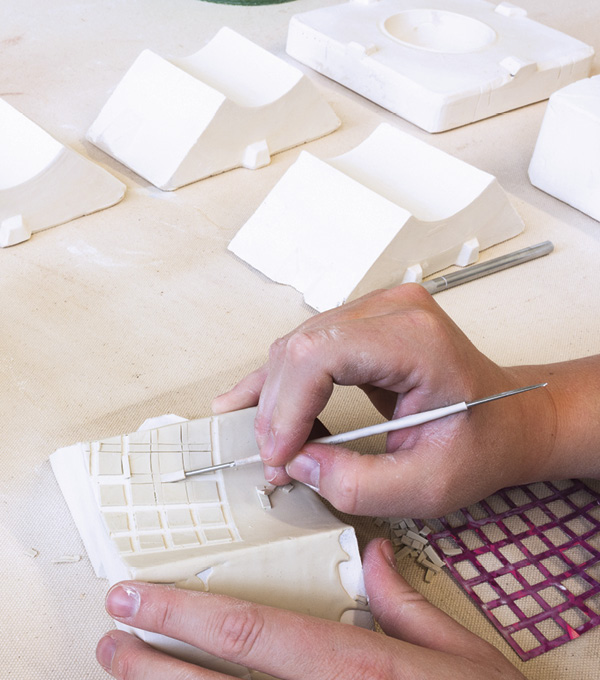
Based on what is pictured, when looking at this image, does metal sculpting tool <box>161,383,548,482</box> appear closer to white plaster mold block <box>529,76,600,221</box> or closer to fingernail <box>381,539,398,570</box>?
fingernail <box>381,539,398,570</box>

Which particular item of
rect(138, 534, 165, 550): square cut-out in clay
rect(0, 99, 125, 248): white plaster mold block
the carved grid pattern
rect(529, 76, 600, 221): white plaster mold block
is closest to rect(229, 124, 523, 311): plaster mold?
rect(529, 76, 600, 221): white plaster mold block

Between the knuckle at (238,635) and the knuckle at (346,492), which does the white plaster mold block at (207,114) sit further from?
the knuckle at (238,635)

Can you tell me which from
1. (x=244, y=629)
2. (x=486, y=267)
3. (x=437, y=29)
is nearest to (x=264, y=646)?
(x=244, y=629)

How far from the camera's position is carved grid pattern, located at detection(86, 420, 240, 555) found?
0.69m

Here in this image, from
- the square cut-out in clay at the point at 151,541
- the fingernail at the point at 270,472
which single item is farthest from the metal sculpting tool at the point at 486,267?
the square cut-out in clay at the point at 151,541

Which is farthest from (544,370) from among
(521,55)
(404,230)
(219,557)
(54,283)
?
(521,55)

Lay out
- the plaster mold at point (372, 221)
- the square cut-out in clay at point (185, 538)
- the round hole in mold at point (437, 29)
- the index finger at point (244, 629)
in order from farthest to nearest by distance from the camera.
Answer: the round hole in mold at point (437, 29), the plaster mold at point (372, 221), the square cut-out in clay at point (185, 538), the index finger at point (244, 629)

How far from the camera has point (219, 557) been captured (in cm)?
65

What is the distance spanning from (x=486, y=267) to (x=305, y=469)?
590 mm

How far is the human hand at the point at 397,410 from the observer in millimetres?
647

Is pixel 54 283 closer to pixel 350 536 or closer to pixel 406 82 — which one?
pixel 350 536

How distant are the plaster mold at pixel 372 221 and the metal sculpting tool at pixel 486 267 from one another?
0.02 meters

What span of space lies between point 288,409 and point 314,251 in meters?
0.47

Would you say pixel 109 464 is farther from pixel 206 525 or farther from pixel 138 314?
pixel 138 314
